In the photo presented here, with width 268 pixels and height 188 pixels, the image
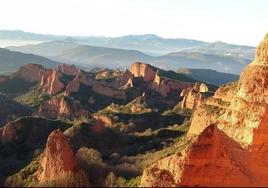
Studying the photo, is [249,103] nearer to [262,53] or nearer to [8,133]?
[262,53]

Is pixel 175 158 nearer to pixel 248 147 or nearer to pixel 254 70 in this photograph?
pixel 248 147

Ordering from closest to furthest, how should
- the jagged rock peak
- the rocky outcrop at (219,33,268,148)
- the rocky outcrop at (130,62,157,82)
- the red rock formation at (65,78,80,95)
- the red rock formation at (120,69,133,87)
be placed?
the rocky outcrop at (219,33,268,148) → the jagged rock peak → the red rock formation at (65,78,80,95) → the rocky outcrop at (130,62,157,82) → the red rock formation at (120,69,133,87)

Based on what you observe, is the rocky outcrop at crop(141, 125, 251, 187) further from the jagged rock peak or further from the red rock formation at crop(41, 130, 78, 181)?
the jagged rock peak

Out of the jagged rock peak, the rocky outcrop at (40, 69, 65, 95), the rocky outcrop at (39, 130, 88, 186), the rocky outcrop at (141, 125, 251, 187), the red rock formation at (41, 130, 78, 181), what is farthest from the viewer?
the rocky outcrop at (40, 69, 65, 95)

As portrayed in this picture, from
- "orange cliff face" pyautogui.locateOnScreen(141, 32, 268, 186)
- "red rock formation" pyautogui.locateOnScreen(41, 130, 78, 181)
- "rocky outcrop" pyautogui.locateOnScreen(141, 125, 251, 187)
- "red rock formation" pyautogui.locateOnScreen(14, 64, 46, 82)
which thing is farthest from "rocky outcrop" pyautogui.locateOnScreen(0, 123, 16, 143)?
"red rock formation" pyautogui.locateOnScreen(14, 64, 46, 82)

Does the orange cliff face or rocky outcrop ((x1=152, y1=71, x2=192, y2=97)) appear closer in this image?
the orange cliff face

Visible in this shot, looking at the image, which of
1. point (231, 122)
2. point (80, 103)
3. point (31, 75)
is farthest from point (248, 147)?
point (31, 75)

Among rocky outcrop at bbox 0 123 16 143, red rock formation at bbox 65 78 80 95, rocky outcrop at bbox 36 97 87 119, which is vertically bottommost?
rocky outcrop at bbox 36 97 87 119

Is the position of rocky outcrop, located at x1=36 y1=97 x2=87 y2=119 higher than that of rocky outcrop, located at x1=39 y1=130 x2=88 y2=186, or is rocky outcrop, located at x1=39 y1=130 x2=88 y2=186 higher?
rocky outcrop, located at x1=39 y1=130 x2=88 y2=186
